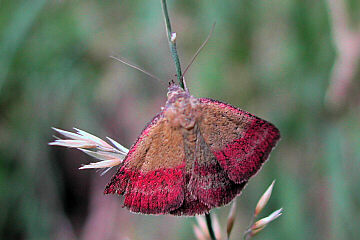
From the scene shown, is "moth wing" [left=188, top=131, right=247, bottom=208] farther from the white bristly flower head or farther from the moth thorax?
the white bristly flower head

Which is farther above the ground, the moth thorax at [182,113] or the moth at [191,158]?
the moth thorax at [182,113]

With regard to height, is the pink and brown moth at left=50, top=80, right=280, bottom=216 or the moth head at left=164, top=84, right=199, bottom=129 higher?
the moth head at left=164, top=84, right=199, bottom=129

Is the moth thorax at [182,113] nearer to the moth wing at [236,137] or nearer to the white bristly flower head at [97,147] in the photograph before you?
the moth wing at [236,137]

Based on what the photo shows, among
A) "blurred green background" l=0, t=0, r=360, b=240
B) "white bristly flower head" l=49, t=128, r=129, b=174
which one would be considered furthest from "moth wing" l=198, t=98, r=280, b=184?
"blurred green background" l=0, t=0, r=360, b=240

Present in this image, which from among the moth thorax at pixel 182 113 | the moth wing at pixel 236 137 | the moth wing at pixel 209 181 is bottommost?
the moth wing at pixel 209 181

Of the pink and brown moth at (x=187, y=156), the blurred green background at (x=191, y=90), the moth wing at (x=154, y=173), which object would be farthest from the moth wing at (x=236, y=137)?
the blurred green background at (x=191, y=90)

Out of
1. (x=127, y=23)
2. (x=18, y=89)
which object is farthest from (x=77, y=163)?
(x=127, y=23)

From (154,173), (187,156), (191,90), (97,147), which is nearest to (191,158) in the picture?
(187,156)
